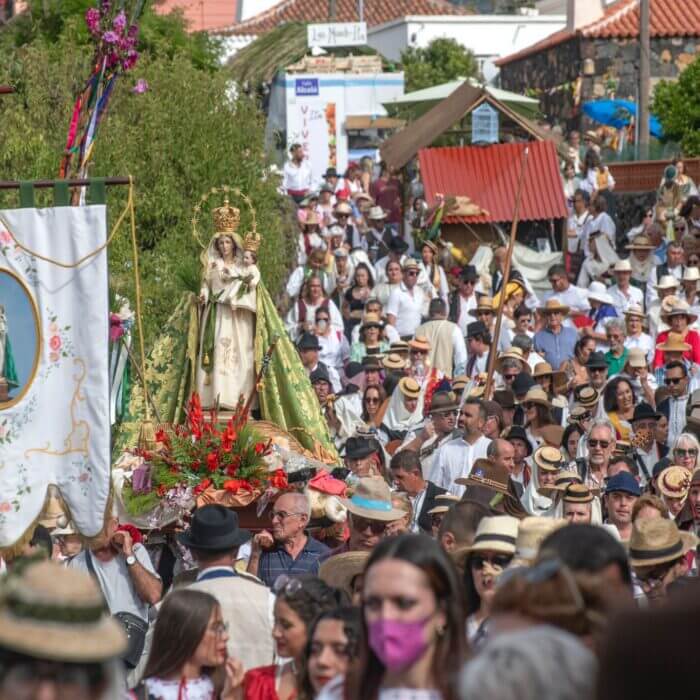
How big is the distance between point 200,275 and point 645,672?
915 cm

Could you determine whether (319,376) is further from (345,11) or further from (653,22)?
(345,11)

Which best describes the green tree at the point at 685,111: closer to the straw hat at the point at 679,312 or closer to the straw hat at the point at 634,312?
the straw hat at the point at 634,312

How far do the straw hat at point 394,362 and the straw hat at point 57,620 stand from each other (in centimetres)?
1152

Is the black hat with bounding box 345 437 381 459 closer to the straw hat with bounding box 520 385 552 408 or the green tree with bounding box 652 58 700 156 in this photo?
the straw hat with bounding box 520 385 552 408

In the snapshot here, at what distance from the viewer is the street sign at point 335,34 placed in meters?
36.1

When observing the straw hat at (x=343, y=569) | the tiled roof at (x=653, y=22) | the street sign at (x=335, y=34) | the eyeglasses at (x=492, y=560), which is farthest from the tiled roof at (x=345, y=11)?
the eyeglasses at (x=492, y=560)

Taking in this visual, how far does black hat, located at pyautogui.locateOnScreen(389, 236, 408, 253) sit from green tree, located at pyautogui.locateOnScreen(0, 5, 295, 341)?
4.49ft

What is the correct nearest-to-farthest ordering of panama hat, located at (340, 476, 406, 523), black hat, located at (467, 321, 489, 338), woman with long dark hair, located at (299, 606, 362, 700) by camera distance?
woman with long dark hair, located at (299, 606, 362, 700), panama hat, located at (340, 476, 406, 523), black hat, located at (467, 321, 489, 338)

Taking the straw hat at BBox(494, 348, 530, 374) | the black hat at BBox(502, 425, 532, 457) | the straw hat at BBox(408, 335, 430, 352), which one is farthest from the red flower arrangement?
the straw hat at BBox(408, 335, 430, 352)

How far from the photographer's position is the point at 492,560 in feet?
18.2

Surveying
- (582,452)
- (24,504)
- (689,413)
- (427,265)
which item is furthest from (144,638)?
(427,265)

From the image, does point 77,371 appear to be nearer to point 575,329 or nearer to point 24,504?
point 24,504

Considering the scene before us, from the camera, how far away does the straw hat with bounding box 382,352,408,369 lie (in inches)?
580

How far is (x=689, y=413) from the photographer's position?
11555mm
